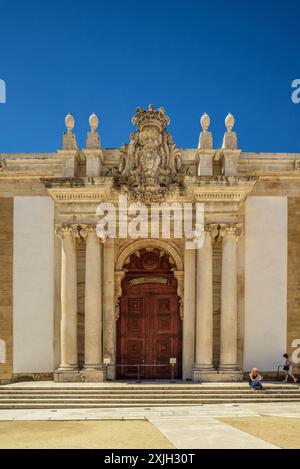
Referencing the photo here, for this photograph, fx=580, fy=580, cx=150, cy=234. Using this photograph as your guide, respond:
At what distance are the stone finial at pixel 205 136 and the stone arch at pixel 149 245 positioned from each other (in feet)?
11.5

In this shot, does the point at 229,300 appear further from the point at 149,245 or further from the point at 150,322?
the point at 149,245

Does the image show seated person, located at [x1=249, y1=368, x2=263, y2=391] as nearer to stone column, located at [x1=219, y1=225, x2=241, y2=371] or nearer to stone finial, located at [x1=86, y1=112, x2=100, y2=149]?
stone column, located at [x1=219, y1=225, x2=241, y2=371]

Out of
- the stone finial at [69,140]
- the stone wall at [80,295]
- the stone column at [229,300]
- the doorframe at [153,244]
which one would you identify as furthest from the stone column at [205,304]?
the stone finial at [69,140]

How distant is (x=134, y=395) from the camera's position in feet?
54.6

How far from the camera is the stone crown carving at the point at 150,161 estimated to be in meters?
19.1

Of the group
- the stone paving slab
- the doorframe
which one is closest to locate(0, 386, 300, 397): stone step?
the doorframe

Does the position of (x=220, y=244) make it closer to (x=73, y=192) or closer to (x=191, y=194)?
(x=191, y=194)

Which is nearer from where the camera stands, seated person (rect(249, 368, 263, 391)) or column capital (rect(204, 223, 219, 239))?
seated person (rect(249, 368, 263, 391))

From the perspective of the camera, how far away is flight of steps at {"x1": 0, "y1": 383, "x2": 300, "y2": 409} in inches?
642

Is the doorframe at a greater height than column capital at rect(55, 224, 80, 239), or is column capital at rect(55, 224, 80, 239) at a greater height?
column capital at rect(55, 224, 80, 239)

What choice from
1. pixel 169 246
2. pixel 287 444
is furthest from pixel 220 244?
pixel 287 444

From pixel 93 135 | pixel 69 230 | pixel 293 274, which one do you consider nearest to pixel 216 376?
pixel 293 274

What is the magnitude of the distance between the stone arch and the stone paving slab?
6.59 meters

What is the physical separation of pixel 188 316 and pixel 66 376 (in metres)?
4.37
